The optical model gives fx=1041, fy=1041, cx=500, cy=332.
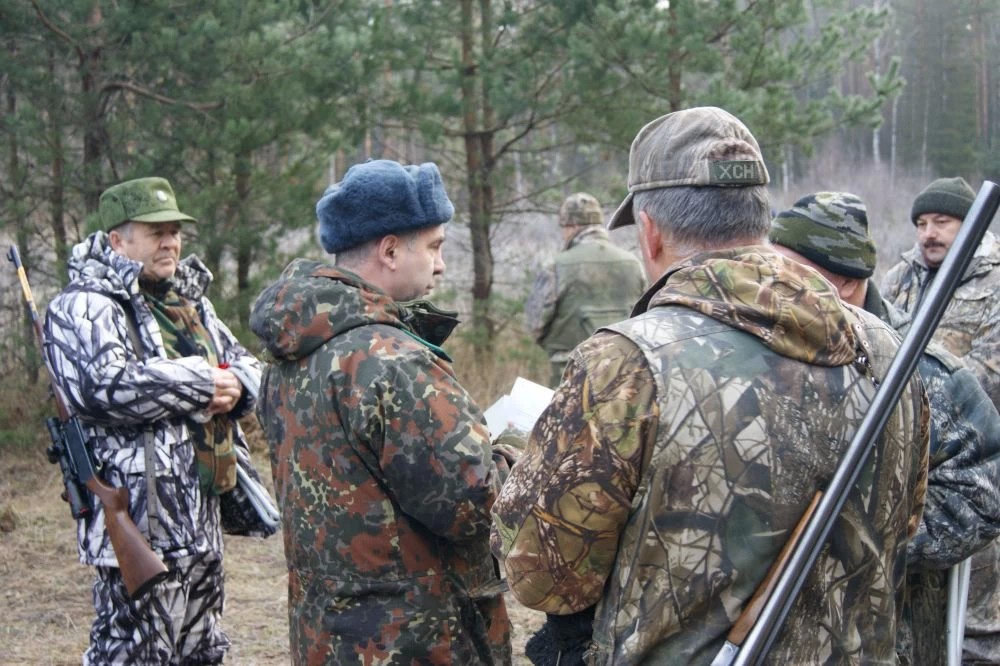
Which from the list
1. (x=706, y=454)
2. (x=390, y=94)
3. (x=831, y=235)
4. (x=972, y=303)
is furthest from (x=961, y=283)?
(x=390, y=94)

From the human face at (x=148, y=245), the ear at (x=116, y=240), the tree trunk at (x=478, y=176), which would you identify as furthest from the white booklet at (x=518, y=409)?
the tree trunk at (x=478, y=176)

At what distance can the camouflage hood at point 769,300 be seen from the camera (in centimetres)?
190

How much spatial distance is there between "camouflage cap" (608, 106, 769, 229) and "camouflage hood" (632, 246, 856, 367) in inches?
5.7

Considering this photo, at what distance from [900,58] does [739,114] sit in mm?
1575

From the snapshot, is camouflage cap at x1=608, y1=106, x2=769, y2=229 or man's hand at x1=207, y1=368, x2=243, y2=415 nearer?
camouflage cap at x1=608, y1=106, x2=769, y2=229

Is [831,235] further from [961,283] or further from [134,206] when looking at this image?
[134,206]

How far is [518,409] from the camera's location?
3.02 metres

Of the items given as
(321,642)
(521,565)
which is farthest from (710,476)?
(321,642)

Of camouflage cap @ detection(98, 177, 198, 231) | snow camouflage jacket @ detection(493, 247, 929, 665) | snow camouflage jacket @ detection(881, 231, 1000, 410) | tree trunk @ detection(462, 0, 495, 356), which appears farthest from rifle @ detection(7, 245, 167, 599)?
tree trunk @ detection(462, 0, 495, 356)

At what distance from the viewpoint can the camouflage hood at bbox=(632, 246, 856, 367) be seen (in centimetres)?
190

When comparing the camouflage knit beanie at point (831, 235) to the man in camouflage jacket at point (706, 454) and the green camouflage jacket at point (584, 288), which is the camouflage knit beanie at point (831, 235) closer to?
the man in camouflage jacket at point (706, 454)

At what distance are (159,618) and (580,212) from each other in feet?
17.2

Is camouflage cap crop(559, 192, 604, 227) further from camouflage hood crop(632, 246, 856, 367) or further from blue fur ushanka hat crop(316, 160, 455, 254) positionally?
camouflage hood crop(632, 246, 856, 367)

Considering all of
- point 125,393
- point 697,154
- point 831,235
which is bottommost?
point 125,393
